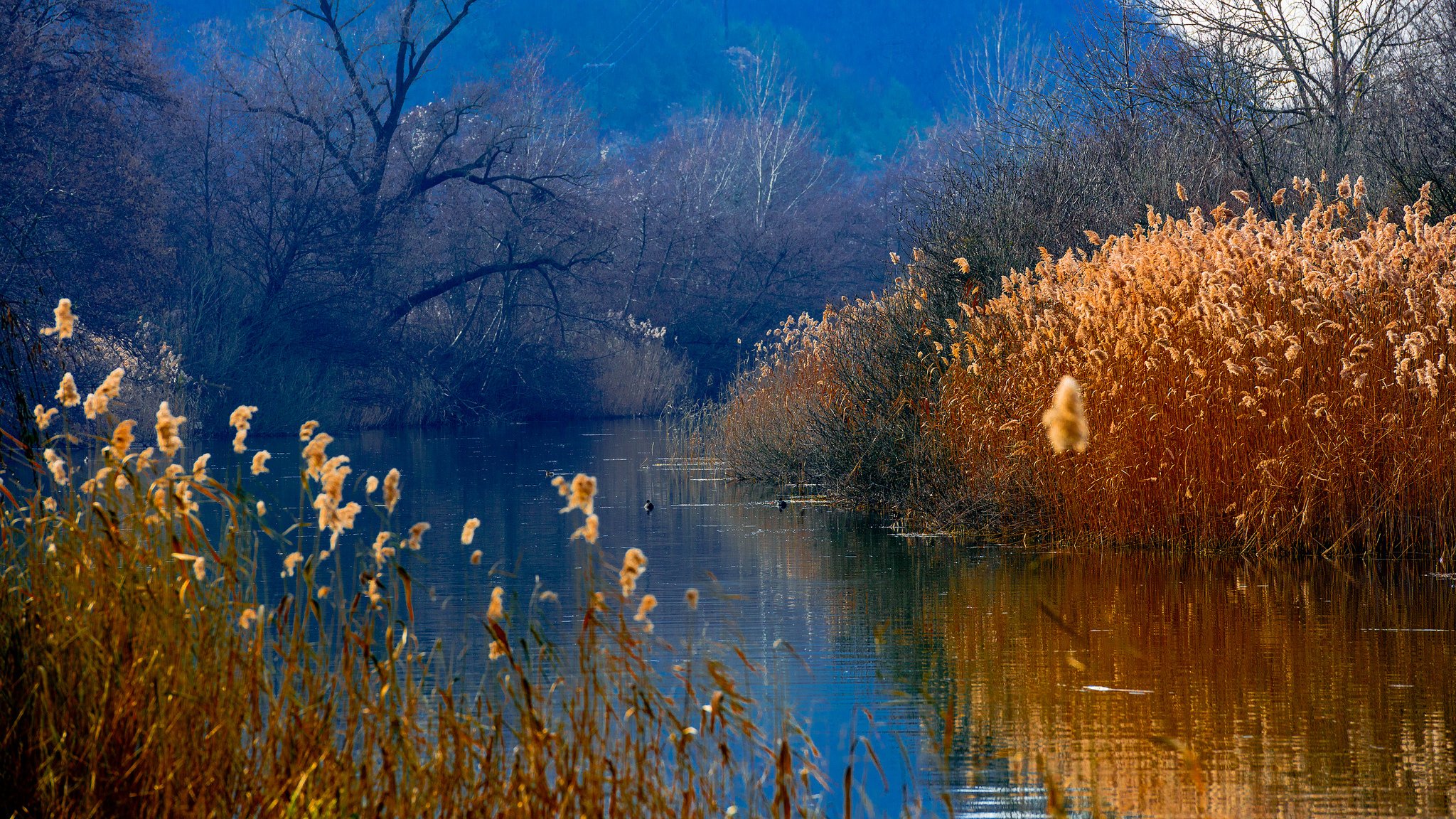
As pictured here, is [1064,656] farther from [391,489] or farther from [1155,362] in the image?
[391,489]

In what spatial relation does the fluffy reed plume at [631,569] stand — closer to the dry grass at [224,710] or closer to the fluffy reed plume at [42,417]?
the dry grass at [224,710]

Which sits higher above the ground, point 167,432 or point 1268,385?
point 1268,385

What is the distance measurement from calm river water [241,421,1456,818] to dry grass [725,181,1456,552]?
1.12 feet

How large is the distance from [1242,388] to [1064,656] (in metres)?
3.08

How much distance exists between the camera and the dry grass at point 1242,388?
8.59 m

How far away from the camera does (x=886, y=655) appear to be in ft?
21.7

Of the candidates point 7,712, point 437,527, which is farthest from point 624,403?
point 7,712

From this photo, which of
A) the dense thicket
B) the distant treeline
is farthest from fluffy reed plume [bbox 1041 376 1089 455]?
the distant treeline

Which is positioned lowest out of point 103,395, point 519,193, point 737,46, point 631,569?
point 631,569

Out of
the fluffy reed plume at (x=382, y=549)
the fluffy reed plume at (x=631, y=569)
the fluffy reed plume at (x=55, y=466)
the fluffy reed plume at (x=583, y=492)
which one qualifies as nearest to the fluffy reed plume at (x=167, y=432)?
the fluffy reed plume at (x=55, y=466)

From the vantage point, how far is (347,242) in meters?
31.4

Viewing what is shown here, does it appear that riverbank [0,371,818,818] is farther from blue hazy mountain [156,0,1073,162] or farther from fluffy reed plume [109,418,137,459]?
blue hazy mountain [156,0,1073,162]

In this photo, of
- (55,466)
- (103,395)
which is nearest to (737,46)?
(55,466)

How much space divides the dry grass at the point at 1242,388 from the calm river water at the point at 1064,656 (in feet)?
1.12
